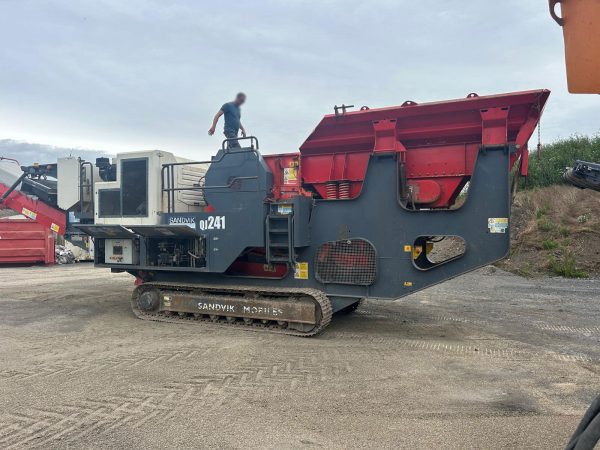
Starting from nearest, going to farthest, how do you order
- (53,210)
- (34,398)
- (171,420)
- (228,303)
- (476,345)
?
(171,420), (34,398), (476,345), (228,303), (53,210)

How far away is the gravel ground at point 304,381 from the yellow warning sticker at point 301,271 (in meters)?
0.91

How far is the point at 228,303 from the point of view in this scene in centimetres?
651

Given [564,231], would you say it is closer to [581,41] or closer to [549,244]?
[549,244]

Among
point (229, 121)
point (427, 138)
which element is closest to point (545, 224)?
point (427, 138)

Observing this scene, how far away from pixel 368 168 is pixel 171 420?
402 centimetres

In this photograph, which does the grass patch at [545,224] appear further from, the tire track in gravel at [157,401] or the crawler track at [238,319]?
the tire track in gravel at [157,401]

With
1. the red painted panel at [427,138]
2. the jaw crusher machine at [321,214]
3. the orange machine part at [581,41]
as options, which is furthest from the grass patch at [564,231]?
the orange machine part at [581,41]

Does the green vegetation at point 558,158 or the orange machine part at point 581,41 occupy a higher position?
the green vegetation at point 558,158

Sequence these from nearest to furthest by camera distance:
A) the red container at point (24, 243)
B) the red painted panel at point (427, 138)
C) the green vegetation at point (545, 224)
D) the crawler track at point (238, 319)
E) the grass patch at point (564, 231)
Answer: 1. the red painted panel at point (427, 138)
2. the crawler track at point (238, 319)
3. the grass patch at point (564, 231)
4. the green vegetation at point (545, 224)
5. the red container at point (24, 243)

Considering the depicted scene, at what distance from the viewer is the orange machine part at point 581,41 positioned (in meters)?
1.68

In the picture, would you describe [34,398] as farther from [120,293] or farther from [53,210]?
[120,293]

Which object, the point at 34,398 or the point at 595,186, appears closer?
the point at 595,186

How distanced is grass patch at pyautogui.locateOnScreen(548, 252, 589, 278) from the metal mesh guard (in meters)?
8.81

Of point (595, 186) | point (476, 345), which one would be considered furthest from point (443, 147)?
point (595, 186)
